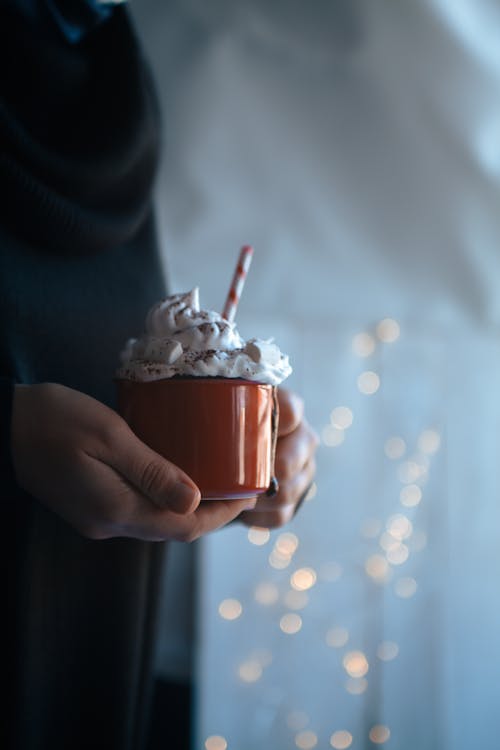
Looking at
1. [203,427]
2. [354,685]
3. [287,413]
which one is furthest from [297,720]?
[203,427]

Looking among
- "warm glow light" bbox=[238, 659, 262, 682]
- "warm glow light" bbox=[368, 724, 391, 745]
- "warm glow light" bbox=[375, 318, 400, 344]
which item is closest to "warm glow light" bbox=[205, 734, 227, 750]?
"warm glow light" bbox=[238, 659, 262, 682]

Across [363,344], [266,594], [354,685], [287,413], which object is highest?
[363,344]

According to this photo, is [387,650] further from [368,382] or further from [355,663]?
[368,382]

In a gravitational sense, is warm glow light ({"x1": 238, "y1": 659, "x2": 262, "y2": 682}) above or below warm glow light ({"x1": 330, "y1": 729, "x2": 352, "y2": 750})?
above

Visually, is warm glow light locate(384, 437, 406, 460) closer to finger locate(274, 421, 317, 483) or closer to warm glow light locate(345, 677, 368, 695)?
warm glow light locate(345, 677, 368, 695)

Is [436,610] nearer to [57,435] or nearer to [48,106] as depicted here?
[57,435]

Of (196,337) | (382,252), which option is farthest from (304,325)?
(196,337)

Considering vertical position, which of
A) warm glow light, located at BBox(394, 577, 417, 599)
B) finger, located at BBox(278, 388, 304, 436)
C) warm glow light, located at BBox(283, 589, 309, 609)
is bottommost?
warm glow light, located at BBox(283, 589, 309, 609)

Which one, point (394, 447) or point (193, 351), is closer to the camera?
point (193, 351)
